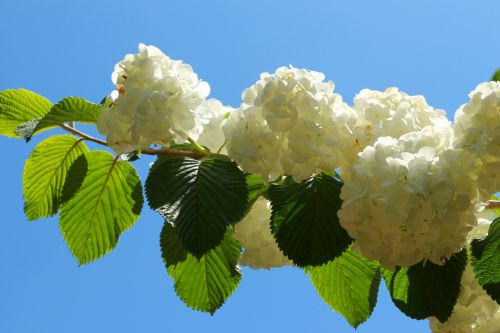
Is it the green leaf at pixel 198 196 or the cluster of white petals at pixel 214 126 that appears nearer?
the green leaf at pixel 198 196

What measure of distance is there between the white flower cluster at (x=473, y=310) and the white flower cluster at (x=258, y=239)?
27 cm

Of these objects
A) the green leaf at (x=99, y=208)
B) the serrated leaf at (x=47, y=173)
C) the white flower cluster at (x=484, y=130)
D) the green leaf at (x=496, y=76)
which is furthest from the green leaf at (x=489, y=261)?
the serrated leaf at (x=47, y=173)

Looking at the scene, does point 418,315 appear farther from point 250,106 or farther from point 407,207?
point 250,106

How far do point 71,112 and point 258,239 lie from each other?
35 centimetres

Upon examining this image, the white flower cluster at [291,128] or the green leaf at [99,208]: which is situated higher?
the green leaf at [99,208]

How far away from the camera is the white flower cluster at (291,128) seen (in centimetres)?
100

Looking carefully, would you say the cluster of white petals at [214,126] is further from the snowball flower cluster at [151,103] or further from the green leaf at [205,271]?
the green leaf at [205,271]

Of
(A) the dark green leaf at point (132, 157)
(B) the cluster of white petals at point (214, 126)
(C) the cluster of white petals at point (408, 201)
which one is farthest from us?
(A) the dark green leaf at point (132, 157)

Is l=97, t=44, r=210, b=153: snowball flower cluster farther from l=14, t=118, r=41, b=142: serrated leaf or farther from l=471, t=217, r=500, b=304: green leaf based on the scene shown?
l=471, t=217, r=500, b=304: green leaf

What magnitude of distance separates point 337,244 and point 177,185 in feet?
0.75

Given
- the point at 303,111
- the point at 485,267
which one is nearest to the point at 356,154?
the point at 303,111

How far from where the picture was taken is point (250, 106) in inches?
41.3

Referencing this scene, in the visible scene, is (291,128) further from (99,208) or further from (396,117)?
(99,208)

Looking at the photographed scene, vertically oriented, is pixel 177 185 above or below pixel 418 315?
above
